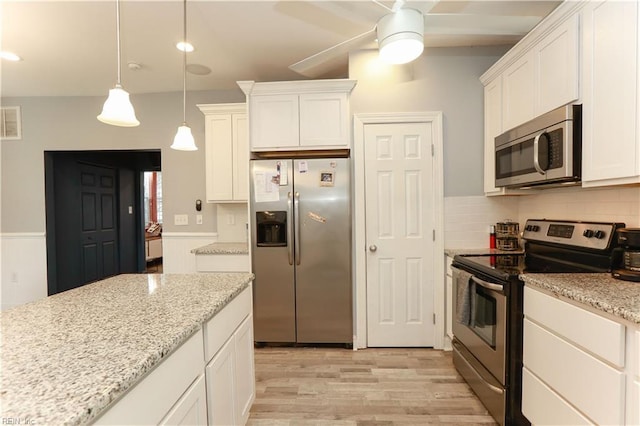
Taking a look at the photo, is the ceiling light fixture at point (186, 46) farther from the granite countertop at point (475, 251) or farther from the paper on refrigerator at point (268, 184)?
the granite countertop at point (475, 251)

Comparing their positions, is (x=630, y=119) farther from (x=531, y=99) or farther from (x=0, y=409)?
(x=0, y=409)

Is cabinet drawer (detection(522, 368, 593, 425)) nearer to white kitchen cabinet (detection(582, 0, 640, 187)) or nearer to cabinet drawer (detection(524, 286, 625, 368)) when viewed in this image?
cabinet drawer (detection(524, 286, 625, 368))

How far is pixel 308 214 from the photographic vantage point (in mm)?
2682

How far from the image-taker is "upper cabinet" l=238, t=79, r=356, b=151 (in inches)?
105

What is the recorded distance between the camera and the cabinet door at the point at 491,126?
8.02 ft

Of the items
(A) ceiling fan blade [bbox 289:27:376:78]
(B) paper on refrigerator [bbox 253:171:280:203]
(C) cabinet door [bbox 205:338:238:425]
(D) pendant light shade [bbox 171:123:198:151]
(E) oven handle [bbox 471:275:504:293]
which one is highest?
(A) ceiling fan blade [bbox 289:27:376:78]

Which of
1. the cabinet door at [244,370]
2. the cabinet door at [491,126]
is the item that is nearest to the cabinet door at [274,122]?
the cabinet door at [244,370]

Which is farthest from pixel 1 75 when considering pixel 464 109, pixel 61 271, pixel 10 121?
pixel 464 109

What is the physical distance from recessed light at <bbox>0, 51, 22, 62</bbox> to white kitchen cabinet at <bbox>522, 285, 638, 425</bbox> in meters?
4.52

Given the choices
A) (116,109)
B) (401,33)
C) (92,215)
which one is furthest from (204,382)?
(92,215)

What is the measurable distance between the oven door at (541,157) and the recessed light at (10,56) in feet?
14.3

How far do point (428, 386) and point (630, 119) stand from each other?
6.56 ft

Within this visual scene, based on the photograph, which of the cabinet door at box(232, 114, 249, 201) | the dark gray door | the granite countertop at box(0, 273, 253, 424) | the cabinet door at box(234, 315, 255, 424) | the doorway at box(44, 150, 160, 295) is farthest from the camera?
the dark gray door

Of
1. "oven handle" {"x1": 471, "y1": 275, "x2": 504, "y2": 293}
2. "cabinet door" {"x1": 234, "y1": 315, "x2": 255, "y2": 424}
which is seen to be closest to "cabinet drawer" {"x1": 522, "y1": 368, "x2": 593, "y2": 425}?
"oven handle" {"x1": 471, "y1": 275, "x2": 504, "y2": 293}
